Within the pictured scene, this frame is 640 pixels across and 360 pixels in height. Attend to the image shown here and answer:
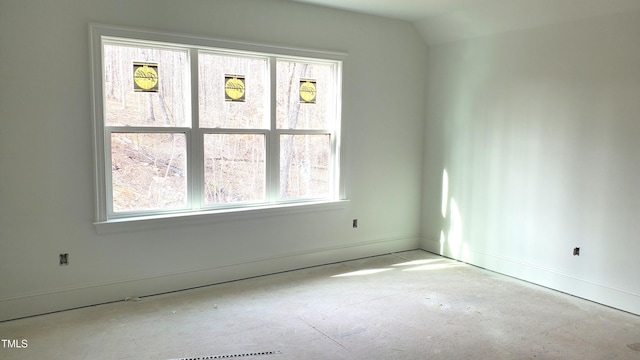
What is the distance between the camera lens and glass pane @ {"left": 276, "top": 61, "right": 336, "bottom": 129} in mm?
4691

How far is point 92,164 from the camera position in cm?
371

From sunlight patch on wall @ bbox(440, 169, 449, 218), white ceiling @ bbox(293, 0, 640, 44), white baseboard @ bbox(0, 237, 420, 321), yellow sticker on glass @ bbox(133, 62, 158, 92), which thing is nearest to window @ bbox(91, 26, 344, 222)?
yellow sticker on glass @ bbox(133, 62, 158, 92)

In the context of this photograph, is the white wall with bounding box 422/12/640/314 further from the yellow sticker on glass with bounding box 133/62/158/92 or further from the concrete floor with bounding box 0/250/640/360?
the yellow sticker on glass with bounding box 133/62/158/92

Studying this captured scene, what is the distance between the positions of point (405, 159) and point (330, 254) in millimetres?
1464

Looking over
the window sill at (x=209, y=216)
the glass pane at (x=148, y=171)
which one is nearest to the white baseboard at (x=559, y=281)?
the window sill at (x=209, y=216)

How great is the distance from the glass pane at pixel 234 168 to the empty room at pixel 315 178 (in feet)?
0.06

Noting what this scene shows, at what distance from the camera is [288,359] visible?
9.79ft

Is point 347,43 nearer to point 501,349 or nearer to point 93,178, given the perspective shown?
point 93,178

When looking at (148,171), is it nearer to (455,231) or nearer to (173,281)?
(173,281)

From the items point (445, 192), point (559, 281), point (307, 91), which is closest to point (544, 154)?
point (559, 281)

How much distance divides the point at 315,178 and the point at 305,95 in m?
0.87

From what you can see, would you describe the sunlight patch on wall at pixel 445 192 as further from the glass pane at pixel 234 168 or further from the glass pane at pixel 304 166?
the glass pane at pixel 234 168

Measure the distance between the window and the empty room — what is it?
19mm

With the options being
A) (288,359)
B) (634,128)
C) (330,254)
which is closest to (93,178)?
(288,359)
